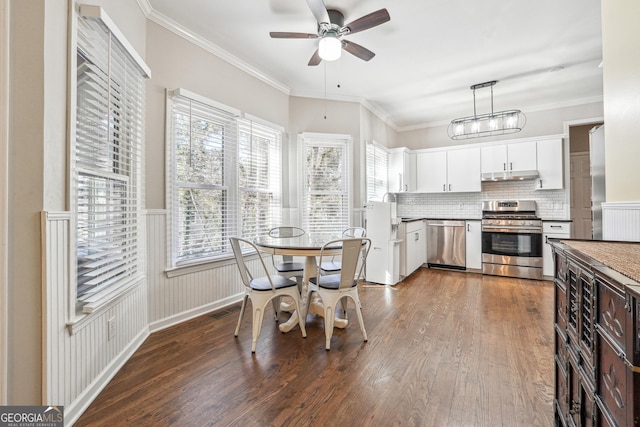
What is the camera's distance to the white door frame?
1253 mm

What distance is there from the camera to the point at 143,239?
8.11 ft

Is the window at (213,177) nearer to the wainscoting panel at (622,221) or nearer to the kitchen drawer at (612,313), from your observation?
the kitchen drawer at (612,313)

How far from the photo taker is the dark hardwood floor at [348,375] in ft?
5.10

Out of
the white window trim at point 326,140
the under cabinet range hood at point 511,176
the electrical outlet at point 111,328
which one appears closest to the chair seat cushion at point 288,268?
the white window trim at point 326,140

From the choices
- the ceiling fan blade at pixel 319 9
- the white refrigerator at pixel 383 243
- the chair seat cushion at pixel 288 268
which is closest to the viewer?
the ceiling fan blade at pixel 319 9

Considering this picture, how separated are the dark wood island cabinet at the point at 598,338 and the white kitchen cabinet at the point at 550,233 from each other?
12.1 ft

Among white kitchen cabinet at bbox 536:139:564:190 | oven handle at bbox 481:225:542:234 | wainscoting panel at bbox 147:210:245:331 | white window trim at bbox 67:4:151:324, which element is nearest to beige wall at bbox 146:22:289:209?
wainscoting panel at bbox 147:210:245:331

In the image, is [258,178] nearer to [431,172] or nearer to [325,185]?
[325,185]

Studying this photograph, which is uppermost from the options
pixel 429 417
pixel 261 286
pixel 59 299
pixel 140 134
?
pixel 140 134

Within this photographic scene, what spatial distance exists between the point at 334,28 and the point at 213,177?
1.90 meters

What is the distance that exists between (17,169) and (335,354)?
216 cm

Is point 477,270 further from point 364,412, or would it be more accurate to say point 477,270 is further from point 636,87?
point 364,412

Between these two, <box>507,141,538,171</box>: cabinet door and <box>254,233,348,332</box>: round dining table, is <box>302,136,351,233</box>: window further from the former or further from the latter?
<box>507,141,538,171</box>: cabinet door

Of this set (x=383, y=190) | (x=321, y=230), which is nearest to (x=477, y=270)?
(x=383, y=190)
